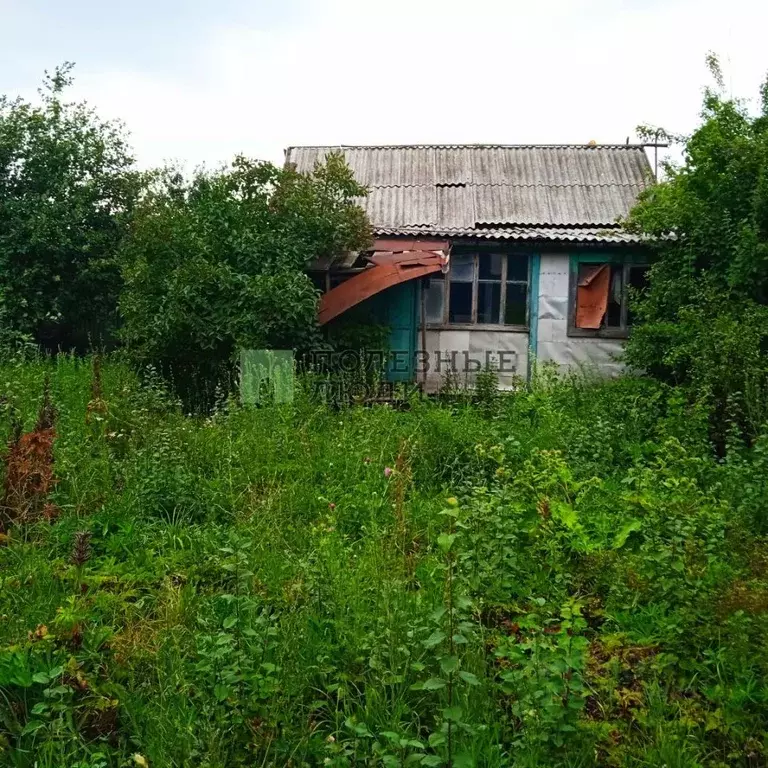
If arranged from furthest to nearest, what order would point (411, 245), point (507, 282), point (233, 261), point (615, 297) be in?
point (507, 282) → point (615, 297) → point (411, 245) → point (233, 261)

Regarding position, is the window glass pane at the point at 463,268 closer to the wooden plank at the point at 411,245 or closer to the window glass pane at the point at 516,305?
the wooden plank at the point at 411,245

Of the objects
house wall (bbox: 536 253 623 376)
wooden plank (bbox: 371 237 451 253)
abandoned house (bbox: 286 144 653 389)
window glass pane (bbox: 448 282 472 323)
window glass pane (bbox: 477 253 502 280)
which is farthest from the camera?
window glass pane (bbox: 448 282 472 323)

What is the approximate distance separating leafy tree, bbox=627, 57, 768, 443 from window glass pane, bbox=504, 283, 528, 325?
243cm

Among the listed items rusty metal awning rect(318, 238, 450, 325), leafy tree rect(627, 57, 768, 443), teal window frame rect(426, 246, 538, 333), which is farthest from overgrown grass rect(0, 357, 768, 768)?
teal window frame rect(426, 246, 538, 333)

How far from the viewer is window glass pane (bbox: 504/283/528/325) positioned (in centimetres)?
1088

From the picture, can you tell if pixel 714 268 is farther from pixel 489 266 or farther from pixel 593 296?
pixel 489 266

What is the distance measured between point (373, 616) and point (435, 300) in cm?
865

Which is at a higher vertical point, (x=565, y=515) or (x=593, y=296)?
(x=593, y=296)

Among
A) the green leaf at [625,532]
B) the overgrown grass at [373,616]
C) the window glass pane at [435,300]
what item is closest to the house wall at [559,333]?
the window glass pane at [435,300]

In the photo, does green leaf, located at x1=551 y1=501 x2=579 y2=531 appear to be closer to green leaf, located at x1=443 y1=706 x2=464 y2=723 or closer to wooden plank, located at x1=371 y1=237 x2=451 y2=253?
green leaf, located at x1=443 y1=706 x2=464 y2=723

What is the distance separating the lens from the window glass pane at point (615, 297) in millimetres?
10688

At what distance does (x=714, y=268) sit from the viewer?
7.93 meters

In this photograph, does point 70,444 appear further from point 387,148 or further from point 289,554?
point 387,148

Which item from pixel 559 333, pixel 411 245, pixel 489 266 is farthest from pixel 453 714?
pixel 489 266
